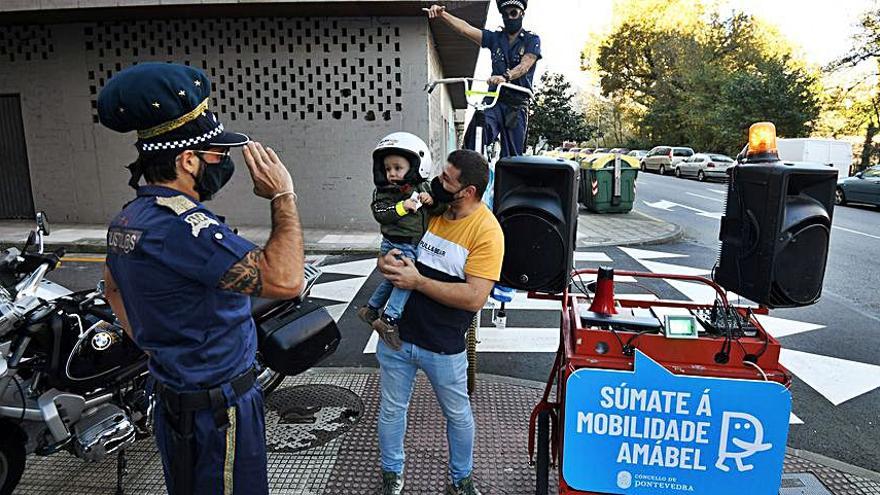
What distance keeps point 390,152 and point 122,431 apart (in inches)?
80.9

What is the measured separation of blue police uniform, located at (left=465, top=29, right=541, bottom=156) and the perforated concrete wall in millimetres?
6663

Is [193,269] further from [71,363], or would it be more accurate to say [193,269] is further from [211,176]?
[71,363]

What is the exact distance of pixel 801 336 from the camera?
5.96 meters

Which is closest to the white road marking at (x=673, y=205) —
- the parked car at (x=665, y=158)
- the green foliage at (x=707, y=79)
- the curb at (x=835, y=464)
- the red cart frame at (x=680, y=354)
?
the curb at (x=835, y=464)

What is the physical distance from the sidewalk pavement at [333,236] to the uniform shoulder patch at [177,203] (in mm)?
8058

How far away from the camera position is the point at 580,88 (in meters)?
76.1

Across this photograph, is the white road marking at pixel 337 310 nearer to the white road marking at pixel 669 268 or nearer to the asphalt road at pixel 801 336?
the asphalt road at pixel 801 336

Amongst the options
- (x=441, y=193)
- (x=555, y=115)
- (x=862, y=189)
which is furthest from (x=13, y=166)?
(x=555, y=115)

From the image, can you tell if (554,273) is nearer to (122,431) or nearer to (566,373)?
(566,373)

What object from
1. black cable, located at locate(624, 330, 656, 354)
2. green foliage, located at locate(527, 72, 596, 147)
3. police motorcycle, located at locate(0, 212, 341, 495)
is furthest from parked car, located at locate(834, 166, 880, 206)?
police motorcycle, located at locate(0, 212, 341, 495)

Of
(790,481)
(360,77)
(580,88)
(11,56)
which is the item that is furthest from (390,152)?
(580,88)

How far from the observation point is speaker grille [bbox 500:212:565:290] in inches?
119

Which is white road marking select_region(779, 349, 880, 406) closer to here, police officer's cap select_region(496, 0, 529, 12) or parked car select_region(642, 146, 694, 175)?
police officer's cap select_region(496, 0, 529, 12)

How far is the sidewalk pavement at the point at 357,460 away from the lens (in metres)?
3.24
